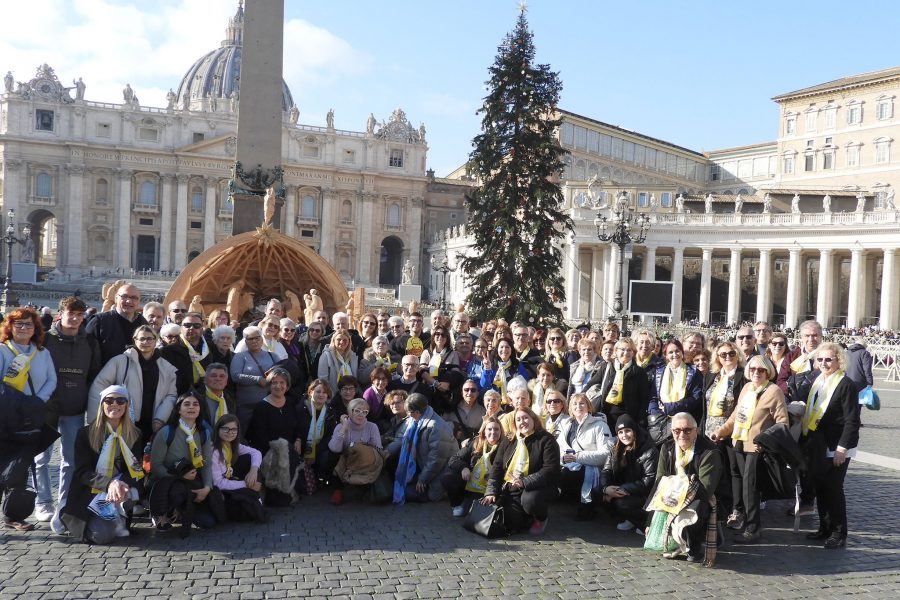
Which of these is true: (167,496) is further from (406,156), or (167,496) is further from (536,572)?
(406,156)

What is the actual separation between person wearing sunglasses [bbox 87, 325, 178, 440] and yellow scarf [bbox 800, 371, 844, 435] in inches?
206

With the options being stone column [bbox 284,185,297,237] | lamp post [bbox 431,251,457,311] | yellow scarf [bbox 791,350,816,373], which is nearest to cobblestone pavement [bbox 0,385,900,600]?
yellow scarf [bbox 791,350,816,373]

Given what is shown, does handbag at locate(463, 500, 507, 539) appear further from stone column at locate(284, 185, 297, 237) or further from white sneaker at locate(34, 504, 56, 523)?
stone column at locate(284, 185, 297, 237)

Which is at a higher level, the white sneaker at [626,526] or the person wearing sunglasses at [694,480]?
the person wearing sunglasses at [694,480]

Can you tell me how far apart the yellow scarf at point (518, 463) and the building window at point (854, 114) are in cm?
5329

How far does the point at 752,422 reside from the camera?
601 cm

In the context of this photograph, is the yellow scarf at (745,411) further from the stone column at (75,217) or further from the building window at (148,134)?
the building window at (148,134)

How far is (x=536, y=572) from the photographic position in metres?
5.29

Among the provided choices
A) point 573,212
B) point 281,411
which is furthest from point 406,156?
point 281,411

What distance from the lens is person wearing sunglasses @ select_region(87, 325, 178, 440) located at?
582 cm

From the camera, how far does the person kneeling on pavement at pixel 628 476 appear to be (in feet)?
20.4

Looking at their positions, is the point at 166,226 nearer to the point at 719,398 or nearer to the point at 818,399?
the point at 719,398

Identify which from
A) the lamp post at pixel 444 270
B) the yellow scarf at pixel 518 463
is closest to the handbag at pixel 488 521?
the yellow scarf at pixel 518 463

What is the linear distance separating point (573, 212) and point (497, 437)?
3613cm
